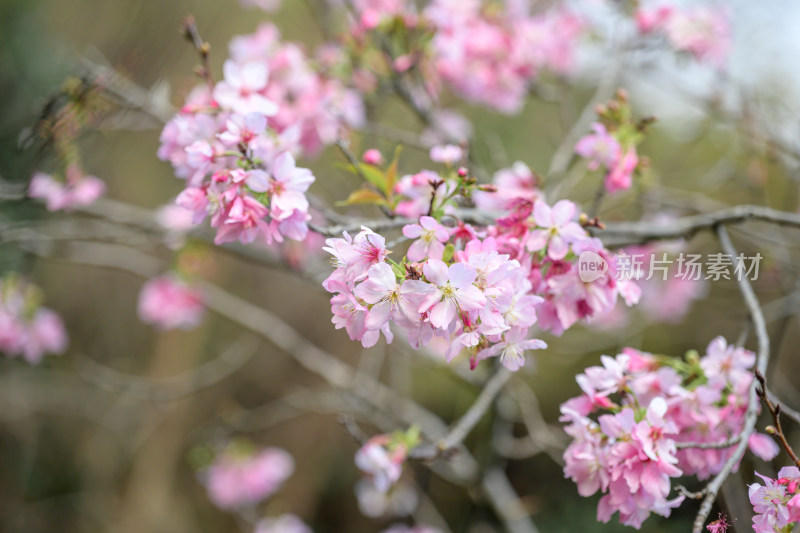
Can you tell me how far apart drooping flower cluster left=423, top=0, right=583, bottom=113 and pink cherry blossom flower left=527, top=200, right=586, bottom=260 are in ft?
4.27

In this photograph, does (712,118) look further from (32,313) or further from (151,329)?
(151,329)

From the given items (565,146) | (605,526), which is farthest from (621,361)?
(605,526)

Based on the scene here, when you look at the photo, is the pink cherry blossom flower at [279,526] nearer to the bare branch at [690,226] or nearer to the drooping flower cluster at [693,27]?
the bare branch at [690,226]

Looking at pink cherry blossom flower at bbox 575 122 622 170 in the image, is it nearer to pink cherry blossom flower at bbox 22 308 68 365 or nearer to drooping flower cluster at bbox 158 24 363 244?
drooping flower cluster at bbox 158 24 363 244

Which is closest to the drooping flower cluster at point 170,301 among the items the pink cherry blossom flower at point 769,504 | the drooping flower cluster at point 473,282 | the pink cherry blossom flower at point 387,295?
the drooping flower cluster at point 473,282

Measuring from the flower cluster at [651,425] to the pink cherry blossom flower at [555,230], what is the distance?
23 centimetres

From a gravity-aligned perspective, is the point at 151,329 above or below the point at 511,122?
below

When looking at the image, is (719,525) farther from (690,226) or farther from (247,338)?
(247,338)

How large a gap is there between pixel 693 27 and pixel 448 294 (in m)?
1.83

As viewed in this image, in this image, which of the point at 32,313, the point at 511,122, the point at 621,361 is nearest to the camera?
the point at 621,361

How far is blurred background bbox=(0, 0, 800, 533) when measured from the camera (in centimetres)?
229

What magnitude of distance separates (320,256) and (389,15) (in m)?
0.87

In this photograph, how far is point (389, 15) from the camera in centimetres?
175

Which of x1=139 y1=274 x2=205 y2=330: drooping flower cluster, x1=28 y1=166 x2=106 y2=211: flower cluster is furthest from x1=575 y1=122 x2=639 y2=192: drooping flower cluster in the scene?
x1=139 y1=274 x2=205 y2=330: drooping flower cluster
